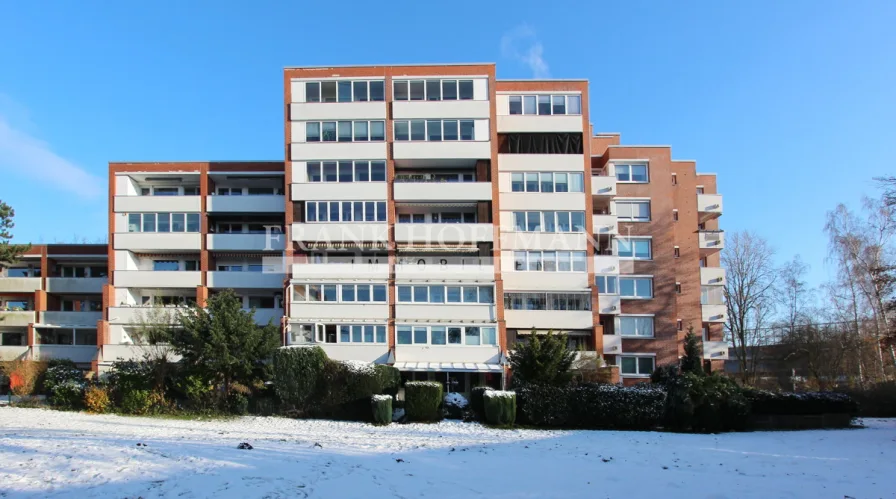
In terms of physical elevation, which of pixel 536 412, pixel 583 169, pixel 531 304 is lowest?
pixel 536 412

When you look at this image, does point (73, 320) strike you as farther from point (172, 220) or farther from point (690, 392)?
point (690, 392)

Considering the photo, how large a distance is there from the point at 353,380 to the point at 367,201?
1323cm

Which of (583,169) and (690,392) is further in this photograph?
(583,169)

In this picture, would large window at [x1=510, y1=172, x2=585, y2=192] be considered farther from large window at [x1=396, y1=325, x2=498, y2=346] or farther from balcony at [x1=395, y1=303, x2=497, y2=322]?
large window at [x1=396, y1=325, x2=498, y2=346]

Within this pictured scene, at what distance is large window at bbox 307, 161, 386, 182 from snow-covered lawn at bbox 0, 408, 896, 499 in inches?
742

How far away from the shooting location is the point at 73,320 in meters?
40.2

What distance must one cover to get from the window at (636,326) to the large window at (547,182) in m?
9.41

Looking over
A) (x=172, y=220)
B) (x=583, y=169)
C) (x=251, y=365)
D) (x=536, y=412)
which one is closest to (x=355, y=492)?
(x=536, y=412)

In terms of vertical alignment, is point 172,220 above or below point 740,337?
above

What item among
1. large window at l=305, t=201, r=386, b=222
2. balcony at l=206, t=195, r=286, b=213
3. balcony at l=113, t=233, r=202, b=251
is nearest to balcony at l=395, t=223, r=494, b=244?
large window at l=305, t=201, r=386, b=222

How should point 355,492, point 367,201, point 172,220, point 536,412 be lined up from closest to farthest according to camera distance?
point 355,492 < point 536,412 < point 367,201 < point 172,220

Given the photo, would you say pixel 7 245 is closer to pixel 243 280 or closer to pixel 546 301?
pixel 243 280

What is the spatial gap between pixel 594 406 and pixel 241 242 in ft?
81.0

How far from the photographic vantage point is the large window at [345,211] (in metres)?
35.9
